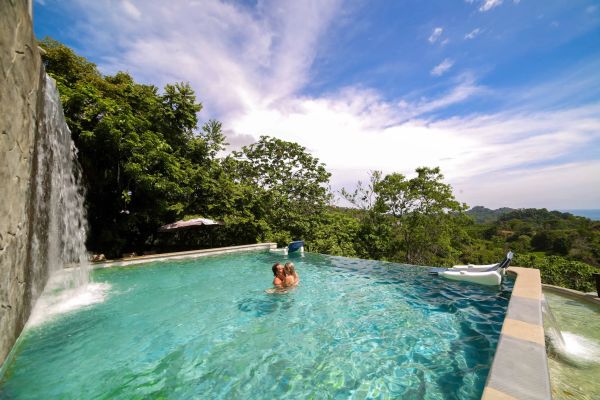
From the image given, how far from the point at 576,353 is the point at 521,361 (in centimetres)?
248

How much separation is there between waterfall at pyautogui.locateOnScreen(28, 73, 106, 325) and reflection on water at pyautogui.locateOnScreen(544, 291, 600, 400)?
8.16m

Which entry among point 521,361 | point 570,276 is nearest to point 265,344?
point 521,361

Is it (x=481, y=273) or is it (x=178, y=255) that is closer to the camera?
(x=481, y=273)

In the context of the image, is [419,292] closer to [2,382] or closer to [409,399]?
A: [409,399]

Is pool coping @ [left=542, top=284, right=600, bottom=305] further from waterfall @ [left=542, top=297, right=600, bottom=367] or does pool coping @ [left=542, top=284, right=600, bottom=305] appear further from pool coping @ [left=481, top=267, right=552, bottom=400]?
pool coping @ [left=481, top=267, right=552, bottom=400]

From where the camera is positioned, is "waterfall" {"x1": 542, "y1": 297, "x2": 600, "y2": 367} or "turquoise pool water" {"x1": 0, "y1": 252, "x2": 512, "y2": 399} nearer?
"turquoise pool water" {"x1": 0, "y1": 252, "x2": 512, "y2": 399}

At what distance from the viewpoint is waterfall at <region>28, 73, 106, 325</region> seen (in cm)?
482

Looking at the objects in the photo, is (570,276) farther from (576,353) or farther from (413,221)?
(576,353)

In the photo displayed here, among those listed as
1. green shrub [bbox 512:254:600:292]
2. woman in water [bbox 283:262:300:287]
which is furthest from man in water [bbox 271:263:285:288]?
green shrub [bbox 512:254:600:292]

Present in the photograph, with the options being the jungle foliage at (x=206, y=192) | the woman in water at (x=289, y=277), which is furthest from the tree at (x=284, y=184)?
the woman in water at (x=289, y=277)

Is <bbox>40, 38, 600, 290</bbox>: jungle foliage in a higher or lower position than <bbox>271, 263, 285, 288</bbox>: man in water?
higher

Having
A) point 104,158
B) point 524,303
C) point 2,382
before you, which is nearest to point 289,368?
point 2,382

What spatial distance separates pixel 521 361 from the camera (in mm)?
2697

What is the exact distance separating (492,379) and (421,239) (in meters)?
15.2
